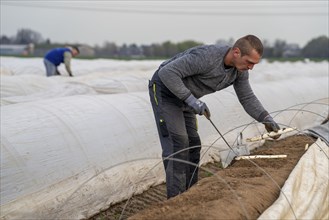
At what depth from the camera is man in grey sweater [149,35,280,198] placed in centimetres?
360

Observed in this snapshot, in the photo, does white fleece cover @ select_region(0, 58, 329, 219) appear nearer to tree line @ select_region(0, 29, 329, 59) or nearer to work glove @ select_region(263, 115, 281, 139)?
work glove @ select_region(263, 115, 281, 139)

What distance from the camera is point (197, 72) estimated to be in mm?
3738

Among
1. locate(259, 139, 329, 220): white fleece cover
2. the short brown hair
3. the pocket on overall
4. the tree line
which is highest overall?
the short brown hair

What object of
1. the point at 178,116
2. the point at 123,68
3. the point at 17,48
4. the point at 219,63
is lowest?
the point at 17,48

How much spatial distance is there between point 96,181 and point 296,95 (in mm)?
6311

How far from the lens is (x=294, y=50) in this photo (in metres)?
43.6

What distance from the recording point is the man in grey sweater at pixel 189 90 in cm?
360

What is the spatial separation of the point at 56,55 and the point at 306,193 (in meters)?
8.38

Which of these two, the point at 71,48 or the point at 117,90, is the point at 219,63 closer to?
the point at 117,90

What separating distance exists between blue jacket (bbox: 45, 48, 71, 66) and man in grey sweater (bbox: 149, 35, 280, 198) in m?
7.23

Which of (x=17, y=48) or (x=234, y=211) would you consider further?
(x=17, y=48)

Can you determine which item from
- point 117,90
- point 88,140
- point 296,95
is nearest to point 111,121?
point 88,140

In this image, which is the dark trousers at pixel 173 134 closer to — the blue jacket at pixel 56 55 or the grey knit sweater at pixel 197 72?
the grey knit sweater at pixel 197 72

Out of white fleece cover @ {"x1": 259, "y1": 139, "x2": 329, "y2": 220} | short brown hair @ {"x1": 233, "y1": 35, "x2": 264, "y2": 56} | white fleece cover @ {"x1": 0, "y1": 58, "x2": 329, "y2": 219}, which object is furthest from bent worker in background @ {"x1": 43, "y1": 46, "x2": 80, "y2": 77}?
short brown hair @ {"x1": 233, "y1": 35, "x2": 264, "y2": 56}
